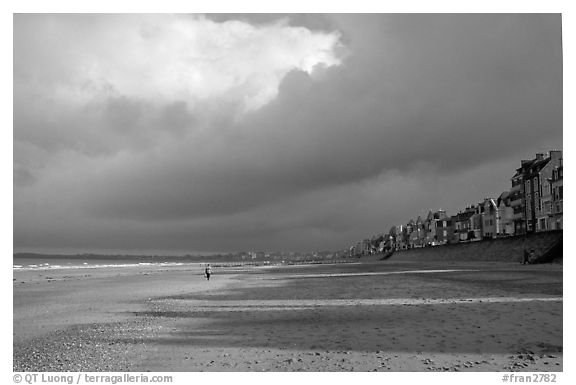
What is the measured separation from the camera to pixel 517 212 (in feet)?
276

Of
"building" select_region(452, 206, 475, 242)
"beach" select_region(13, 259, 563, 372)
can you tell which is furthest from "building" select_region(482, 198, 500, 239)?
"beach" select_region(13, 259, 563, 372)

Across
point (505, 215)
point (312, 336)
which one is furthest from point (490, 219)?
point (312, 336)

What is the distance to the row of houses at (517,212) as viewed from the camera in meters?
61.3

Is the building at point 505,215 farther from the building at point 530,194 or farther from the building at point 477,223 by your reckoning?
the building at point 477,223

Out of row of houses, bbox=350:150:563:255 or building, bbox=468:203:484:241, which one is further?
building, bbox=468:203:484:241

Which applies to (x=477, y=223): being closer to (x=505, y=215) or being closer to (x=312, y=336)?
(x=505, y=215)

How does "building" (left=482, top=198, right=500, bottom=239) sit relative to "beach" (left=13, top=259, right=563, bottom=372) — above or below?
above

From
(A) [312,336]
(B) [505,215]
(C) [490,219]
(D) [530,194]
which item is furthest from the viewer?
(C) [490,219]

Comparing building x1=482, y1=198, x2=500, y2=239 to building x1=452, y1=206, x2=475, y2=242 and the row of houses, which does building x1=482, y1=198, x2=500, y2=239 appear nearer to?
the row of houses

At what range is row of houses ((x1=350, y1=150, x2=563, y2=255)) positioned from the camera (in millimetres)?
61284
